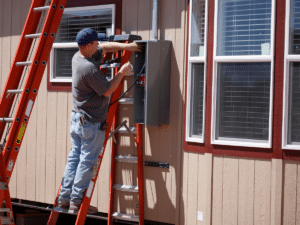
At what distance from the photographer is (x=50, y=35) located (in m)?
5.18

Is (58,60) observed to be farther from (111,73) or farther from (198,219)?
(198,219)

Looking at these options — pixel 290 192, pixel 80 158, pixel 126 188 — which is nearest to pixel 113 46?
pixel 80 158

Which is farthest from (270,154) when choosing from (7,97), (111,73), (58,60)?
(58,60)

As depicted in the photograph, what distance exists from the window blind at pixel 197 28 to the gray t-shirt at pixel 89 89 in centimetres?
126

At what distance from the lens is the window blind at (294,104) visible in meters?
4.94

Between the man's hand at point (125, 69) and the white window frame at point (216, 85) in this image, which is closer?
the white window frame at point (216, 85)

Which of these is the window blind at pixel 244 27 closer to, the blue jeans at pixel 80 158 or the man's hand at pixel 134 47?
the man's hand at pixel 134 47

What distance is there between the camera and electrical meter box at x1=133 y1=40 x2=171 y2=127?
557 cm

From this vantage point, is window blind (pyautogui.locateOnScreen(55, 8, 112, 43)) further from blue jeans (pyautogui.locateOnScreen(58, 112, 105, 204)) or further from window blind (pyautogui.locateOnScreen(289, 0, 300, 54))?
window blind (pyautogui.locateOnScreen(289, 0, 300, 54))

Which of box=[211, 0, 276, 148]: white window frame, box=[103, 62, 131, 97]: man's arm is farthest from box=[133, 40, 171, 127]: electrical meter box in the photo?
box=[211, 0, 276, 148]: white window frame

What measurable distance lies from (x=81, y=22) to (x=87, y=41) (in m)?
1.79

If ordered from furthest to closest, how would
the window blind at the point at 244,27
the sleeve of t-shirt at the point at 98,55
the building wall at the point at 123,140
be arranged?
the building wall at the point at 123,140 → the sleeve of t-shirt at the point at 98,55 → the window blind at the point at 244,27

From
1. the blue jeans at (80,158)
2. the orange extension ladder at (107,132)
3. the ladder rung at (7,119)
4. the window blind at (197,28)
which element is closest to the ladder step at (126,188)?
the orange extension ladder at (107,132)

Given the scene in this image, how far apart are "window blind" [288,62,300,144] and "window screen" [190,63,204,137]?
3.61ft
